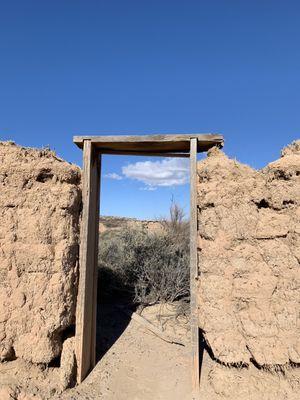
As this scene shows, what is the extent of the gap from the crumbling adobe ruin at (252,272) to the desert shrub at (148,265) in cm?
239

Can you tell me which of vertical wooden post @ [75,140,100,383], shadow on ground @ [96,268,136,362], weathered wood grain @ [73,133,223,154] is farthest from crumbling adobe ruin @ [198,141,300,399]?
shadow on ground @ [96,268,136,362]

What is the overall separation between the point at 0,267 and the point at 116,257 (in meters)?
3.81

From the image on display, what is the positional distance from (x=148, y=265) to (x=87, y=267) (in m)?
2.59

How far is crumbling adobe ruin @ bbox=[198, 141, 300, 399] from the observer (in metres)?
3.63

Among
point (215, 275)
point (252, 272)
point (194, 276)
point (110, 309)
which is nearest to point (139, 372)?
point (194, 276)

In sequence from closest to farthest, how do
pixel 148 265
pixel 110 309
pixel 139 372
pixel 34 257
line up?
pixel 34 257, pixel 139 372, pixel 110 309, pixel 148 265

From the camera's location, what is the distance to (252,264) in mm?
3758

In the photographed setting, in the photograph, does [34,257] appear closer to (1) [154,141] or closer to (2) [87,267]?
(2) [87,267]

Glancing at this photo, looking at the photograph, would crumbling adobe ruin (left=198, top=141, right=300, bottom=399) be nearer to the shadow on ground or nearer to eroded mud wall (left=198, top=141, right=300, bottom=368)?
eroded mud wall (left=198, top=141, right=300, bottom=368)

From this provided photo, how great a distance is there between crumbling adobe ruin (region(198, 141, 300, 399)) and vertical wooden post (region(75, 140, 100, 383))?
132 cm

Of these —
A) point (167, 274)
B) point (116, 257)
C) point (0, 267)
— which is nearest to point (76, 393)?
point (0, 267)

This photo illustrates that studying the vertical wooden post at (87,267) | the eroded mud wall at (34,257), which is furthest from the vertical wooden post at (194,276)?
the eroded mud wall at (34,257)

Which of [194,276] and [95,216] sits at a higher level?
[95,216]

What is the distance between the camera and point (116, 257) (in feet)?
24.7
